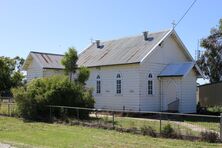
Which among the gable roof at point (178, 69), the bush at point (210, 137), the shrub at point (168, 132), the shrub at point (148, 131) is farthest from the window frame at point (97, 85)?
the bush at point (210, 137)

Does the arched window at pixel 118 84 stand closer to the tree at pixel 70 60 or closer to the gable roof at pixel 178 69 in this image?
the gable roof at pixel 178 69

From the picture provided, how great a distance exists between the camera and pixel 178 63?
3347 centimetres

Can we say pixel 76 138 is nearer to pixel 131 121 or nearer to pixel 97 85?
pixel 131 121

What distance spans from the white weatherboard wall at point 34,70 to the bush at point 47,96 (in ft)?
43.8

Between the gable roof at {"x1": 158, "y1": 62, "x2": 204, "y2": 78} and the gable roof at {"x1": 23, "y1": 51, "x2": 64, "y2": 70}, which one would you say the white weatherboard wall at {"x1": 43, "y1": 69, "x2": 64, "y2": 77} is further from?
the gable roof at {"x1": 158, "y1": 62, "x2": 204, "y2": 78}

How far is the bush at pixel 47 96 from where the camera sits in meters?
24.7

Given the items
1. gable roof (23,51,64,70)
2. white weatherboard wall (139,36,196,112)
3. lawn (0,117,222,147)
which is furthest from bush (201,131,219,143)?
gable roof (23,51,64,70)

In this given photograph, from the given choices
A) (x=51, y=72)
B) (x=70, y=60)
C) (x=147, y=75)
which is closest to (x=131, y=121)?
(x=70, y=60)

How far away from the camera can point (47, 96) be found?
81.3 ft

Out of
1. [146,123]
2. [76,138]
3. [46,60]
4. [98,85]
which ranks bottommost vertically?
[76,138]

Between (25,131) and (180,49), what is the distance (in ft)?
67.3

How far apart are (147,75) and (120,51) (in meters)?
4.02

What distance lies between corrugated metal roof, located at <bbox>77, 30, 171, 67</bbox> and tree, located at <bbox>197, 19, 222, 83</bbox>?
1677cm

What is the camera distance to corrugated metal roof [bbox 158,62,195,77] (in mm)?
31844
